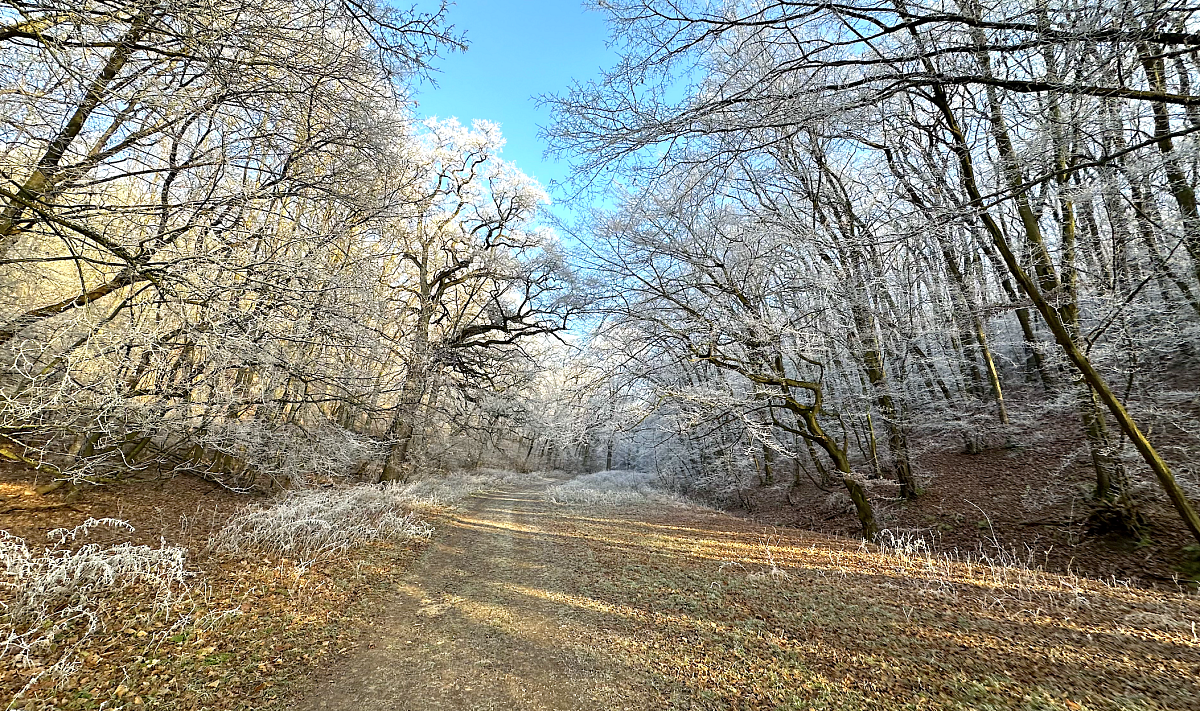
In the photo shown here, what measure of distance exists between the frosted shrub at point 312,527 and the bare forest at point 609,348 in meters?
0.07

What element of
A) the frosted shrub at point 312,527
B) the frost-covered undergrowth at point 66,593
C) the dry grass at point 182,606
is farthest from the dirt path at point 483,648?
the frost-covered undergrowth at point 66,593

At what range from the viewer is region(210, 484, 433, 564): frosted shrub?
5293 millimetres

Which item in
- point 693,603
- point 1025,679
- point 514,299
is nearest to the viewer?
point 1025,679

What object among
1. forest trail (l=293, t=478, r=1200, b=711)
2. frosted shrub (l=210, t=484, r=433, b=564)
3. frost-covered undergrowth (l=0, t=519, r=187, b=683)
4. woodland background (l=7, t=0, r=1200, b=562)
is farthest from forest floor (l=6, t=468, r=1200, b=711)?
woodland background (l=7, t=0, r=1200, b=562)

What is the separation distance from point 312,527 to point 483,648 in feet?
12.1

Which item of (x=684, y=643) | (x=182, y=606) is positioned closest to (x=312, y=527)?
(x=182, y=606)

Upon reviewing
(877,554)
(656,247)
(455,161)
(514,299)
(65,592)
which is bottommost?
(877,554)

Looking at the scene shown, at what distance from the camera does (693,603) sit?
14.4 ft

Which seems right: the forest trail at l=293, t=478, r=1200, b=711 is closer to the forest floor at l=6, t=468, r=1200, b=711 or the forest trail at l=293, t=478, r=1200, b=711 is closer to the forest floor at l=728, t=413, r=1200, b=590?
the forest floor at l=6, t=468, r=1200, b=711

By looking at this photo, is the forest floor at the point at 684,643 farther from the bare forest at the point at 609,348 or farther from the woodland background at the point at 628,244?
the woodland background at the point at 628,244

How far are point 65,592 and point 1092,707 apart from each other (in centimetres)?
719

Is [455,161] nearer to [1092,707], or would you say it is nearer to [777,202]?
[777,202]

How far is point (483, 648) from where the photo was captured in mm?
3650

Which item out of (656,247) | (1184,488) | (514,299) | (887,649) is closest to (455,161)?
(514,299)
